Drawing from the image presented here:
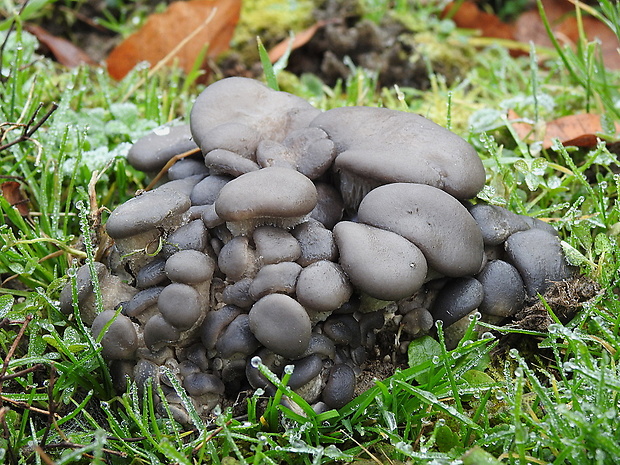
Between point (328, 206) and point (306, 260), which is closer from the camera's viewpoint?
point (306, 260)

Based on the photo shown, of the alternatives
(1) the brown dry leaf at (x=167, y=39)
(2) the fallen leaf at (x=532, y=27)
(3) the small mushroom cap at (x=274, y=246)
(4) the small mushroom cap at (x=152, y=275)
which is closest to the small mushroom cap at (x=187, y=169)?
(4) the small mushroom cap at (x=152, y=275)

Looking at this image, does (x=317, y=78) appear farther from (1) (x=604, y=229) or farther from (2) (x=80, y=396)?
(2) (x=80, y=396)

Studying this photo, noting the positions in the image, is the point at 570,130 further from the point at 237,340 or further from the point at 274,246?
the point at 237,340

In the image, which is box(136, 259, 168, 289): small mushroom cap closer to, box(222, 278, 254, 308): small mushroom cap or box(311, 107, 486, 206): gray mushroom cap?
box(222, 278, 254, 308): small mushroom cap

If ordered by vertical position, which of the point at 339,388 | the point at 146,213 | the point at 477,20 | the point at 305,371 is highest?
the point at 146,213

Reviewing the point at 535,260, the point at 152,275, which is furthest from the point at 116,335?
the point at 535,260
